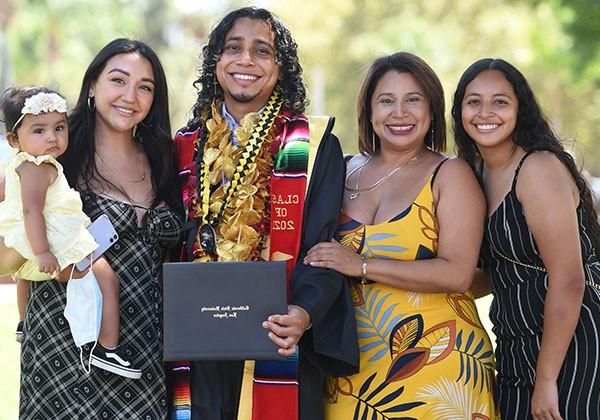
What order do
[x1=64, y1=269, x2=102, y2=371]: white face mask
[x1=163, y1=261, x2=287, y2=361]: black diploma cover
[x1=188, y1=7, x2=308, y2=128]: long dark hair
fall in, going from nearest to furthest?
[x1=163, y1=261, x2=287, y2=361]: black diploma cover, [x1=64, y1=269, x2=102, y2=371]: white face mask, [x1=188, y1=7, x2=308, y2=128]: long dark hair

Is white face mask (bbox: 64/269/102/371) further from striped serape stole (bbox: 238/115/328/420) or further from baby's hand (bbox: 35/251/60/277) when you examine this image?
striped serape stole (bbox: 238/115/328/420)

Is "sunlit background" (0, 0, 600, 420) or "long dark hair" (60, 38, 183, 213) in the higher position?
"sunlit background" (0, 0, 600, 420)

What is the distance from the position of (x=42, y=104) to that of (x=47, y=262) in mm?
567

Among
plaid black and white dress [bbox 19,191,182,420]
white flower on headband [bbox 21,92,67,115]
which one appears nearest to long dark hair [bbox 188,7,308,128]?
plaid black and white dress [bbox 19,191,182,420]

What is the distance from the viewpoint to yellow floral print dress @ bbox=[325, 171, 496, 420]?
380 centimetres

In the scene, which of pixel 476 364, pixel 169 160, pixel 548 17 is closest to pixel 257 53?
pixel 169 160

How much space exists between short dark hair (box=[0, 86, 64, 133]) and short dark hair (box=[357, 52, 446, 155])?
1.31 meters

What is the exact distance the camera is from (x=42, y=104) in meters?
3.57

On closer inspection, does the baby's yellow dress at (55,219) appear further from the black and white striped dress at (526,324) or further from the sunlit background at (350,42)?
the sunlit background at (350,42)

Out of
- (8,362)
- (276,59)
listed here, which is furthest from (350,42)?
(276,59)

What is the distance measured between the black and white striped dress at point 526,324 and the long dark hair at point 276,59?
Answer: 0.97 metres

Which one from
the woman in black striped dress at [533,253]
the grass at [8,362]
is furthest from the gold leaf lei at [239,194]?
the grass at [8,362]

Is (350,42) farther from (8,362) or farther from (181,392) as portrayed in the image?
(181,392)

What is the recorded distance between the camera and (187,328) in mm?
3459
